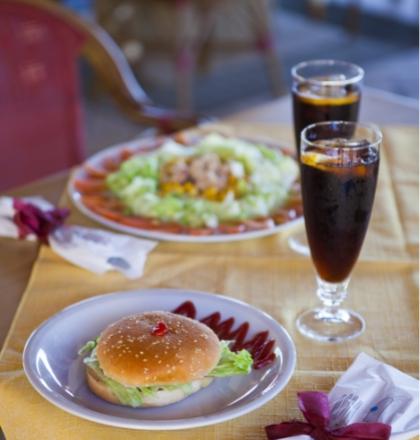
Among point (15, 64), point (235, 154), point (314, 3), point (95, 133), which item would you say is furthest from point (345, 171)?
point (314, 3)

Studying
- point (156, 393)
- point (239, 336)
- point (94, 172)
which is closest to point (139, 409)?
point (156, 393)

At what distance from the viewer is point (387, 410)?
0.85 meters

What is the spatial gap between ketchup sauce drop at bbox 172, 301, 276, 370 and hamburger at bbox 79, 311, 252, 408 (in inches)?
1.7

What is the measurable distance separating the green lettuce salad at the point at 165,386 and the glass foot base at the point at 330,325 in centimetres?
15

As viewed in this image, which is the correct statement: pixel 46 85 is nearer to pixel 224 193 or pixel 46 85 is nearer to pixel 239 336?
pixel 224 193

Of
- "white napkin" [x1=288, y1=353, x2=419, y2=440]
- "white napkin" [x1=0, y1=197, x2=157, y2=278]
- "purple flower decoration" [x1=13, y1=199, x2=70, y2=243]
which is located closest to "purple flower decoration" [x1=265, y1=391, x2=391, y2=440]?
"white napkin" [x1=288, y1=353, x2=419, y2=440]

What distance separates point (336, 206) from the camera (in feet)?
3.30

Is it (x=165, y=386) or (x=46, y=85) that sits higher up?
(x=165, y=386)

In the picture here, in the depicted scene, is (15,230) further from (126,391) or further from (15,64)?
(15,64)

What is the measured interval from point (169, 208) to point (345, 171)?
0.39 m

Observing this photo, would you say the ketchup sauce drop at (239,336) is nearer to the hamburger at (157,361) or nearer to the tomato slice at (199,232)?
the hamburger at (157,361)

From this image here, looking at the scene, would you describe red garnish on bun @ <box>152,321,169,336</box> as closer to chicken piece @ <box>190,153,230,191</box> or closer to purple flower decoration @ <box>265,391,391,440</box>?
purple flower decoration @ <box>265,391,391,440</box>

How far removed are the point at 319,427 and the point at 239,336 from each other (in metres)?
0.20

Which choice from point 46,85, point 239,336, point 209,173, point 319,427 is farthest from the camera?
point 46,85
